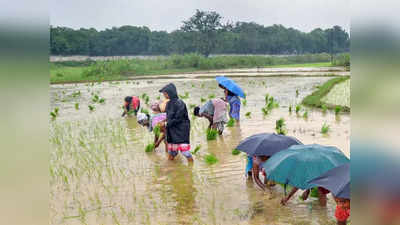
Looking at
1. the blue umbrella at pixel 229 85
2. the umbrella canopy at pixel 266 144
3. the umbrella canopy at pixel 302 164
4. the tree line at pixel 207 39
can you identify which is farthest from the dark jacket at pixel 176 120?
the tree line at pixel 207 39

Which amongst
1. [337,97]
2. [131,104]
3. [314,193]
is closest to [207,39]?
[337,97]

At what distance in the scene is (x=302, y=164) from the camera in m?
3.86

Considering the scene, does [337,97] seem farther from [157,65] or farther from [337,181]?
[157,65]

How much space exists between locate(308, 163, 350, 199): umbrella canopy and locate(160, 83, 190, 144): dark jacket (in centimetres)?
277

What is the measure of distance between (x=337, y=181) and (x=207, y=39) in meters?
43.5

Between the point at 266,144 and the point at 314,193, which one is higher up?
the point at 266,144

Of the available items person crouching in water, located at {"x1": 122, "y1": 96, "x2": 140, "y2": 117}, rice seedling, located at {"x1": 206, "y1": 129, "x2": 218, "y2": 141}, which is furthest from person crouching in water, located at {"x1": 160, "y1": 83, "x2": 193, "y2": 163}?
person crouching in water, located at {"x1": 122, "y1": 96, "x2": 140, "y2": 117}

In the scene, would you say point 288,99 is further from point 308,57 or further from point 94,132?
point 308,57

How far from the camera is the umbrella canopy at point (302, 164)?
149 inches

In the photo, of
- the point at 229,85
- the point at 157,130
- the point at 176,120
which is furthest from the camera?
the point at 229,85

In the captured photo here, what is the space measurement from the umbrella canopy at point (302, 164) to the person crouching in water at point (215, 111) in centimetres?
342

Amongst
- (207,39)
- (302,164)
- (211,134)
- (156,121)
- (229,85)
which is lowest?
(211,134)

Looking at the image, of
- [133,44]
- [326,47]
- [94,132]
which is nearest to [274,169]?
[94,132]

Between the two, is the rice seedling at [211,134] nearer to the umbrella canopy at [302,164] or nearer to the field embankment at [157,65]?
the umbrella canopy at [302,164]
